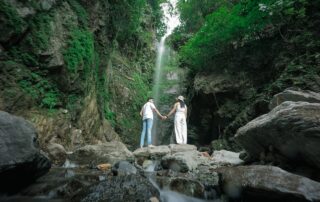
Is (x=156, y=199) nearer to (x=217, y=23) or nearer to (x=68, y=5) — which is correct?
(x=68, y=5)

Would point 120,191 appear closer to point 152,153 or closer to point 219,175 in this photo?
point 219,175

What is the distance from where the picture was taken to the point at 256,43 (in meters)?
11.7

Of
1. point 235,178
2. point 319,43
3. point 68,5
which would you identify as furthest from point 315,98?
point 68,5

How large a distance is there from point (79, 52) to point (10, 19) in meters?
2.72

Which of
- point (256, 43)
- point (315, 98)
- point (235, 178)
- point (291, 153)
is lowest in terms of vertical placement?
point (235, 178)

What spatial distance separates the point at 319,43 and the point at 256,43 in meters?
3.43

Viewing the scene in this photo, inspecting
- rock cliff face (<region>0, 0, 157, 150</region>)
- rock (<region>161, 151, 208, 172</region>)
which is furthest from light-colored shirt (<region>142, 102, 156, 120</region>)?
rock (<region>161, 151, 208, 172</region>)

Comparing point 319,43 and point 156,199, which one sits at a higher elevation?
point 319,43

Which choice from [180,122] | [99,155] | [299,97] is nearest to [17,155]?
[99,155]

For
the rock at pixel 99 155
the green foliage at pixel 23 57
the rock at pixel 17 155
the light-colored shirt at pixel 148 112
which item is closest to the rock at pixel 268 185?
the rock at pixel 17 155

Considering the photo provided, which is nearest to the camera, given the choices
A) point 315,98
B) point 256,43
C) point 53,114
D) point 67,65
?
point 315,98

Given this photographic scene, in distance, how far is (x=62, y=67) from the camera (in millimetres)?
8984

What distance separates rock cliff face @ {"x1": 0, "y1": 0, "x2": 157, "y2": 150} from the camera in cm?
756

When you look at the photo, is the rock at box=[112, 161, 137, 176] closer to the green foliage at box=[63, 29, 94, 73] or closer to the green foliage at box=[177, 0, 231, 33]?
the green foliage at box=[63, 29, 94, 73]
